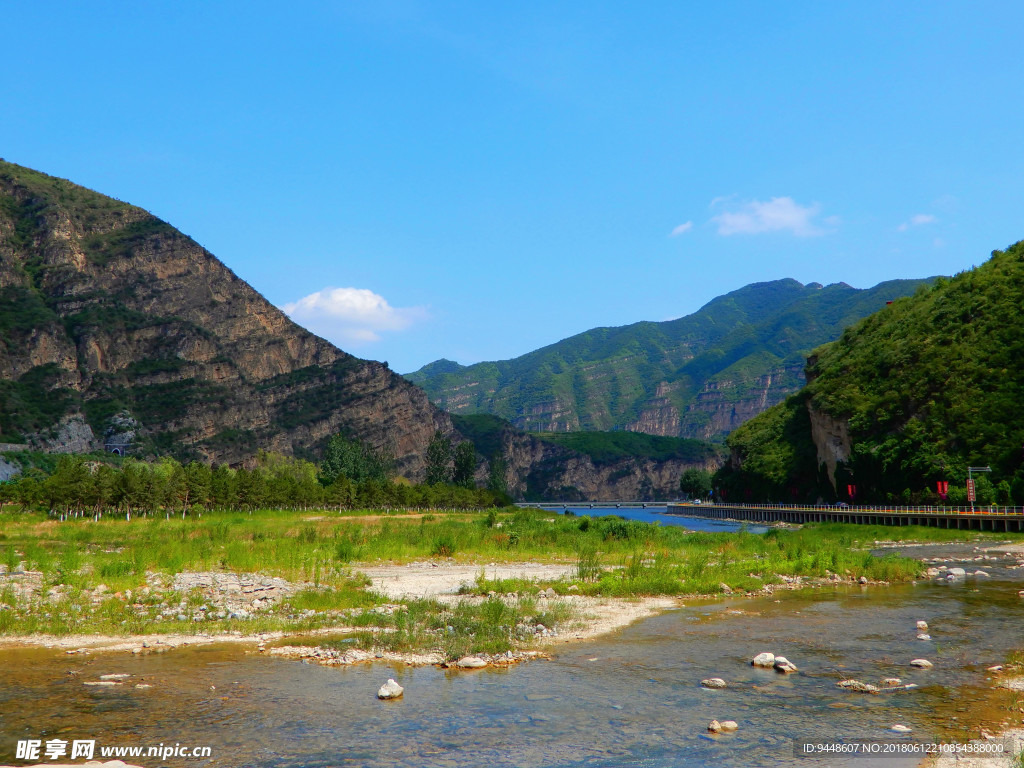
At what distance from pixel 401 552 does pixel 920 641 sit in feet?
107

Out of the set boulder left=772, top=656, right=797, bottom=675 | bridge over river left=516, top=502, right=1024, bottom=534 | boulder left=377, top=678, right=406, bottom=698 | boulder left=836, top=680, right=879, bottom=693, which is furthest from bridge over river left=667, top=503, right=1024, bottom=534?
boulder left=377, top=678, right=406, bottom=698

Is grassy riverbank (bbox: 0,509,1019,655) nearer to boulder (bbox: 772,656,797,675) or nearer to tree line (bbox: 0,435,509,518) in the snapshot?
boulder (bbox: 772,656,797,675)

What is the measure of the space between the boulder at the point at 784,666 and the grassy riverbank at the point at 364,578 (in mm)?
6825

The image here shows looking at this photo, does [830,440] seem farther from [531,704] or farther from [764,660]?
[531,704]

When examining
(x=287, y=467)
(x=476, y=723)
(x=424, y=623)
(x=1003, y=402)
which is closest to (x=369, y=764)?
(x=476, y=723)

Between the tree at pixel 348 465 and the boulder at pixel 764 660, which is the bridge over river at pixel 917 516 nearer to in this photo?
the boulder at pixel 764 660

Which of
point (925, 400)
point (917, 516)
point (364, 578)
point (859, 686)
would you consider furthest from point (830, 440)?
point (859, 686)

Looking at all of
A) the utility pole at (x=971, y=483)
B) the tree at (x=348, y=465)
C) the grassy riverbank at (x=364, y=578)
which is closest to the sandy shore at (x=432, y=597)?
the grassy riverbank at (x=364, y=578)

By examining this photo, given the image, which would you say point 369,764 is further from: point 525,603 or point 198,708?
point 525,603

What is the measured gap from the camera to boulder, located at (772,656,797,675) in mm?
18766

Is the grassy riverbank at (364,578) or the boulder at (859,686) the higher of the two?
the boulder at (859,686)

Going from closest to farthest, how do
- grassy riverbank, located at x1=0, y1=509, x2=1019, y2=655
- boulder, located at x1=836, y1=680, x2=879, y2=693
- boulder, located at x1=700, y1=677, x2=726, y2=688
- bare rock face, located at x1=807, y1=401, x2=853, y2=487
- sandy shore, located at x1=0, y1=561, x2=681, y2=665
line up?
boulder, located at x1=836, y1=680, x2=879, y2=693 → boulder, located at x1=700, y1=677, x2=726, y2=688 → sandy shore, located at x1=0, y1=561, x2=681, y2=665 → grassy riverbank, located at x1=0, y1=509, x2=1019, y2=655 → bare rock face, located at x1=807, y1=401, x2=853, y2=487

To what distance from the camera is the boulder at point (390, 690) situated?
1622cm

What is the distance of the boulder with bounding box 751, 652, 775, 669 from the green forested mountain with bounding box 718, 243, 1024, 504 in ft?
276
